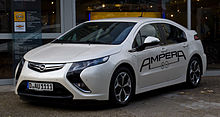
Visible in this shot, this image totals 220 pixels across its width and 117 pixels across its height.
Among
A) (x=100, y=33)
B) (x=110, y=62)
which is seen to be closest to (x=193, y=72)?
(x=100, y=33)

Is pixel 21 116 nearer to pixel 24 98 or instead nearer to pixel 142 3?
pixel 24 98

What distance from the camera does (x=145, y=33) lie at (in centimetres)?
728

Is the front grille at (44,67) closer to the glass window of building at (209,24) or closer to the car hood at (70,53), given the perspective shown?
the car hood at (70,53)

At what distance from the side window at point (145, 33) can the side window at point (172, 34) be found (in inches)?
9.6

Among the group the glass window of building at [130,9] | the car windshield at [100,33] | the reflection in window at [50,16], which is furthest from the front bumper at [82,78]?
the glass window of building at [130,9]

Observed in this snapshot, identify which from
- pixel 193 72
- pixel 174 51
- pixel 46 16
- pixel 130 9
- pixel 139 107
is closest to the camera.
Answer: pixel 139 107

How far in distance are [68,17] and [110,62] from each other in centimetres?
442

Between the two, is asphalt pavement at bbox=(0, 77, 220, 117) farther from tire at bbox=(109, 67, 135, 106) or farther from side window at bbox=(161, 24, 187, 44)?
side window at bbox=(161, 24, 187, 44)

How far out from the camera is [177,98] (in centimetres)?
748

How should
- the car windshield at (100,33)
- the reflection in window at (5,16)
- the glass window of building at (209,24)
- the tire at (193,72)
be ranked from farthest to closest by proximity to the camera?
the glass window of building at (209,24)
the reflection in window at (5,16)
the tire at (193,72)
the car windshield at (100,33)

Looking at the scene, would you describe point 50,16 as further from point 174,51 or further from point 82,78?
point 82,78

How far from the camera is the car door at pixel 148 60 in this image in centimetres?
685

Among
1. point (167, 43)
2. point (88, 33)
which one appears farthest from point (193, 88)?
point (88, 33)

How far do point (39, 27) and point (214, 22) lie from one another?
501cm
